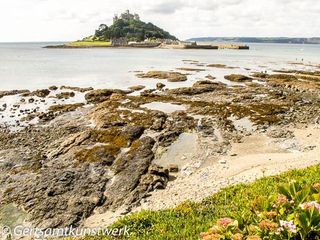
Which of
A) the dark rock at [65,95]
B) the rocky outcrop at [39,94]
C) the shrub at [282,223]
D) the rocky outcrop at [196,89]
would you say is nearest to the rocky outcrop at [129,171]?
the shrub at [282,223]

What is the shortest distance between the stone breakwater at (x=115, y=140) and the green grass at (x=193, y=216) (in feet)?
19.8

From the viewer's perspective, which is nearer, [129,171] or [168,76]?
[129,171]

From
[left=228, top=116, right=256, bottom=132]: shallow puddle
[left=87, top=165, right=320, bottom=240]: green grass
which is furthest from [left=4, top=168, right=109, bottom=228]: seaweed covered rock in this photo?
[left=228, top=116, right=256, bottom=132]: shallow puddle

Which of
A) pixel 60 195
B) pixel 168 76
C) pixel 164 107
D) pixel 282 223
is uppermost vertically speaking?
pixel 282 223

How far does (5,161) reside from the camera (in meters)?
23.8

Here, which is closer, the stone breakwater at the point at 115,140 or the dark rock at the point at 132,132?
the stone breakwater at the point at 115,140

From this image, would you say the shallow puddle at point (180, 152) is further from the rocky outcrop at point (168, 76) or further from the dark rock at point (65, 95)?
the rocky outcrop at point (168, 76)

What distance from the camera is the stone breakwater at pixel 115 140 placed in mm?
18844

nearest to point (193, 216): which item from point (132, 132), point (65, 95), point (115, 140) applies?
point (115, 140)

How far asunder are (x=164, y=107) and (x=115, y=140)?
14.8 m

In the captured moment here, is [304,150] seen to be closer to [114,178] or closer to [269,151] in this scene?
[269,151]

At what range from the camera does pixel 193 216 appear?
37.6 ft

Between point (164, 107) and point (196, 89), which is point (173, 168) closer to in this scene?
point (164, 107)

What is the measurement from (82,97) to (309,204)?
46.0 meters
